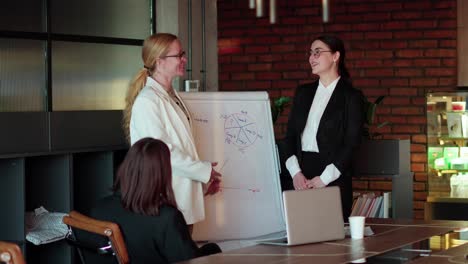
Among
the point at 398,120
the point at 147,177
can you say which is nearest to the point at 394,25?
the point at 398,120

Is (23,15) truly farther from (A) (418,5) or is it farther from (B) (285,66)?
(A) (418,5)

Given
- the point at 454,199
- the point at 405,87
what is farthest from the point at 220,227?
the point at 405,87

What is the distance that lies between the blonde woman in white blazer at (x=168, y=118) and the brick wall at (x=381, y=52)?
3988 millimetres

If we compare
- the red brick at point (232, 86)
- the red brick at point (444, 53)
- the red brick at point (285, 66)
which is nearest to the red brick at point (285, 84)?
the red brick at point (285, 66)

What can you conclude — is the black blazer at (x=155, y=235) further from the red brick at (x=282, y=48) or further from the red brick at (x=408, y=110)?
the red brick at (x=282, y=48)

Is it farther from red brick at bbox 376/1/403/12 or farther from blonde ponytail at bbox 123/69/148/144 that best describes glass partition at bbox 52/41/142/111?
red brick at bbox 376/1/403/12

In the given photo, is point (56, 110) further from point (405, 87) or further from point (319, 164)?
point (405, 87)

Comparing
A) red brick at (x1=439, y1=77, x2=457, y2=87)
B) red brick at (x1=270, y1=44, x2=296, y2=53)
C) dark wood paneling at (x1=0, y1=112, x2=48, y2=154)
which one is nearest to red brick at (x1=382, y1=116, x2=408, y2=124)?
red brick at (x1=439, y1=77, x2=457, y2=87)

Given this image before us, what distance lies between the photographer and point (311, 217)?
3.09 metres

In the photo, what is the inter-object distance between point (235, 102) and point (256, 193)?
53cm

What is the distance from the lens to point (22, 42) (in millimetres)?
4688

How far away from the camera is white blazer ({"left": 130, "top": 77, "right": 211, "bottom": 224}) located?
4062 millimetres

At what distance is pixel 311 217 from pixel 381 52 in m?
5.08

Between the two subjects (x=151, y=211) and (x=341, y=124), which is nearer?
(x=151, y=211)
